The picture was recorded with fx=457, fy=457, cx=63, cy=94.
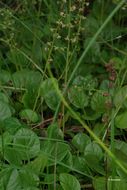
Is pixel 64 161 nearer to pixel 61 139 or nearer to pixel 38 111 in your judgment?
pixel 61 139

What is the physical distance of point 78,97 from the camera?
1425 mm

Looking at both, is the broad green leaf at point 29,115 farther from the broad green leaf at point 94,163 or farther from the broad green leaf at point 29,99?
the broad green leaf at point 94,163

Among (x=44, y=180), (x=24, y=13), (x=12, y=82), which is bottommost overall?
(x=44, y=180)

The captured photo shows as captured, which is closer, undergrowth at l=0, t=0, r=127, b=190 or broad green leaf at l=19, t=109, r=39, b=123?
undergrowth at l=0, t=0, r=127, b=190

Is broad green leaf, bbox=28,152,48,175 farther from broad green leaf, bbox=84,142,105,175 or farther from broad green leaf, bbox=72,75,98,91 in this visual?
broad green leaf, bbox=72,75,98,91

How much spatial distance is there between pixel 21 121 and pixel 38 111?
0.32 ft

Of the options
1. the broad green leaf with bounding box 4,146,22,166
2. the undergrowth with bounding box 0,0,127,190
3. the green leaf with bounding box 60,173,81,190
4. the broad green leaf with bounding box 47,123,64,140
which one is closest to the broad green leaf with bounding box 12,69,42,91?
the undergrowth with bounding box 0,0,127,190

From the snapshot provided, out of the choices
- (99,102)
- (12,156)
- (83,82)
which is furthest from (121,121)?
(12,156)

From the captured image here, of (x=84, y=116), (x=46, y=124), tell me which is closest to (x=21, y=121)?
(x=46, y=124)

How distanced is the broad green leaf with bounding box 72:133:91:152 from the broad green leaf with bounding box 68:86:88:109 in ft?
0.48

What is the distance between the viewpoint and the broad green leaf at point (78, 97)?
4.66 feet

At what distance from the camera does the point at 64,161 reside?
122cm

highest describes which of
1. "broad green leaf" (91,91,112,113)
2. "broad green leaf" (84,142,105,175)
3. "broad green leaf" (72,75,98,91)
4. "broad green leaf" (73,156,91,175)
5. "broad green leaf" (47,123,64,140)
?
"broad green leaf" (72,75,98,91)

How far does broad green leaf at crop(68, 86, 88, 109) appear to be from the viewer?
1.42 m
